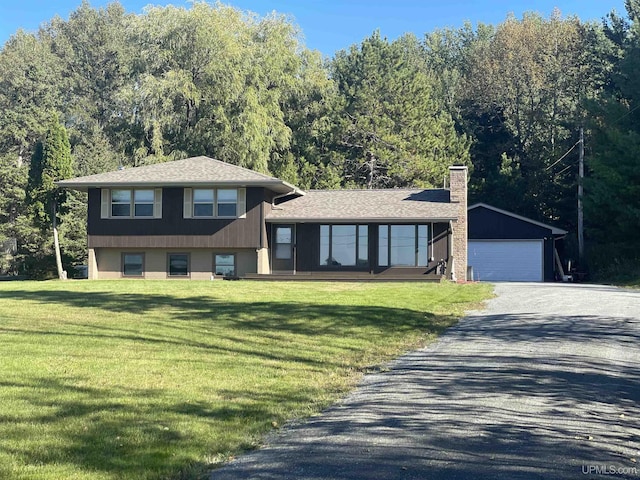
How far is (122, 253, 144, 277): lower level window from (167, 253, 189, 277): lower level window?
1.27 meters

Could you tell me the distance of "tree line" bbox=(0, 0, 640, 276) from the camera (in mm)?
36625

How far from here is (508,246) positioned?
3441cm

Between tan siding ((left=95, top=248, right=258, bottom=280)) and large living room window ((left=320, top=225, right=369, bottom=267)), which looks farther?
tan siding ((left=95, top=248, right=258, bottom=280))

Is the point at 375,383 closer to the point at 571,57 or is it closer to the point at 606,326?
the point at 606,326

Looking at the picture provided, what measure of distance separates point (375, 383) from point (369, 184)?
33782 mm

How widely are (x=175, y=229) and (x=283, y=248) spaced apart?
461 centimetres

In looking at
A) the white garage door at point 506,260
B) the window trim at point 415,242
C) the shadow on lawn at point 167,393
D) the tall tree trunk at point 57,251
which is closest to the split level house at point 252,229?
the window trim at point 415,242

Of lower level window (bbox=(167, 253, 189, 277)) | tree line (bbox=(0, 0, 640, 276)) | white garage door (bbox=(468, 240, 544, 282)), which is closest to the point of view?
lower level window (bbox=(167, 253, 189, 277))

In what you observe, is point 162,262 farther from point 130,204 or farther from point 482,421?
point 482,421

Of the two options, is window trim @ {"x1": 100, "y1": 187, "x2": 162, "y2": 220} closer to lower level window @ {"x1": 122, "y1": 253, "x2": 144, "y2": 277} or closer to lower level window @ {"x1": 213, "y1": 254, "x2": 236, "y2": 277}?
lower level window @ {"x1": 122, "y1": 253, "x2": 144, "y2": 277}

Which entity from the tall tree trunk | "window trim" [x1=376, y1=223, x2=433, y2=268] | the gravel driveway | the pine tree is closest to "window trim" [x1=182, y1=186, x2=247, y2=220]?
"window trim" [x1=376, y1=223, x2=433, y2=268]

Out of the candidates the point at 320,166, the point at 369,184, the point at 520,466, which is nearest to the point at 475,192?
the point at 369,184

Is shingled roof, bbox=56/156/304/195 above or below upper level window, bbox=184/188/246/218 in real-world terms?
above

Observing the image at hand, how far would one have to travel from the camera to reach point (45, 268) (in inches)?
1369
